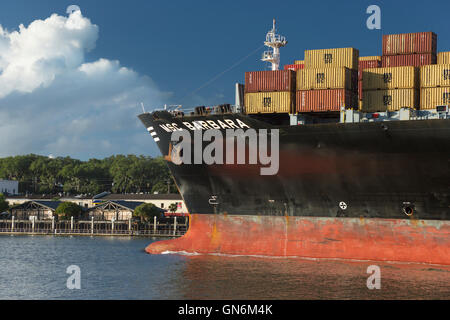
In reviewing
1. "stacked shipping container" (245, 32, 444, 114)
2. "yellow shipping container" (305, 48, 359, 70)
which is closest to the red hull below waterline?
"stacked shipping container" (245, 32, 444, 114)

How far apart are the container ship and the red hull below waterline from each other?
7cm

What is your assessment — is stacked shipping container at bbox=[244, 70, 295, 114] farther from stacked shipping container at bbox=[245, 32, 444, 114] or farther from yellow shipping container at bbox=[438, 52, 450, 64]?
yellow shipping container at bbox=[438, 52, 450, 64]

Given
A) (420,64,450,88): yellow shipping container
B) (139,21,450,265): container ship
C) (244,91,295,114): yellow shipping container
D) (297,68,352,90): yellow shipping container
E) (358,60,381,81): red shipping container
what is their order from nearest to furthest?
1. (139,21,450,265): container ship
2. (420,64,450,88): yellow shipping container
3. (297,68,352,90): yellow shipping container
4. (244,91,295,114): yellow shipping container
5. (358,60,381,81): red shipping container

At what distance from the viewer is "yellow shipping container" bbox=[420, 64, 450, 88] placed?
38263 mm

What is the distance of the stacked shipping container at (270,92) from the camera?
41.8 meters

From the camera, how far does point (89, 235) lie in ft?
294

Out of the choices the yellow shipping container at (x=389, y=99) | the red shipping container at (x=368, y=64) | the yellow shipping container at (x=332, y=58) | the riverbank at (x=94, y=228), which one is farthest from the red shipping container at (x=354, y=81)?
the riverbank at (x=94, y=228)

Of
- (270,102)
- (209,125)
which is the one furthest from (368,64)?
(209,125)

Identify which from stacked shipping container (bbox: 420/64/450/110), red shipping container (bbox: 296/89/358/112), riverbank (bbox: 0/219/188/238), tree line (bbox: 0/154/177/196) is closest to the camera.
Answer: stacked shipping container (bbox: 420/64/450/110)

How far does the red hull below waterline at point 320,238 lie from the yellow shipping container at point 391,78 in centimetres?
917
